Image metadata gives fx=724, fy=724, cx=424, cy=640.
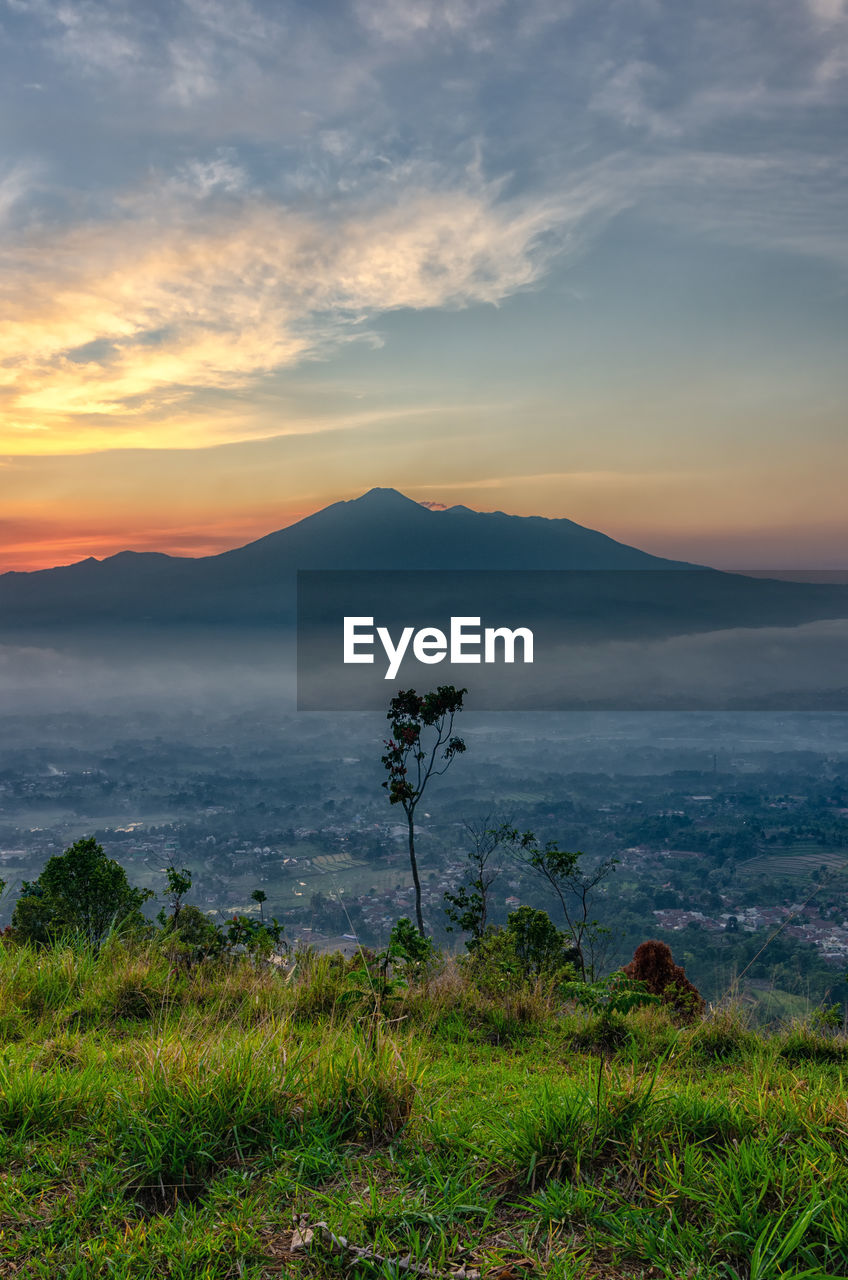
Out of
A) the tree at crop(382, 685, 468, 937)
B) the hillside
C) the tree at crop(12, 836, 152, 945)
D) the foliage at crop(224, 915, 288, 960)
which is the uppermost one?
the hillside

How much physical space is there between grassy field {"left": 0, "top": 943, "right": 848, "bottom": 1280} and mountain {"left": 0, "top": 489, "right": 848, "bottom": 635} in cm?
14498

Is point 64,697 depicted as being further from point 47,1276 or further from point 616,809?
point 47,1276

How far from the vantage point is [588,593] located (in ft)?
511

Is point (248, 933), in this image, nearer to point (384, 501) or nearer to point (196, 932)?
point (196, 932)

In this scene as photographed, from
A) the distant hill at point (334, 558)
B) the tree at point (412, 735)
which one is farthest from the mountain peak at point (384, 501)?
the tree at point (412, 735)

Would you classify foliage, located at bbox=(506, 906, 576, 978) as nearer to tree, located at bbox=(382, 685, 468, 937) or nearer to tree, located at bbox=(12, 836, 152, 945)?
tree, located at bbox=(382, 685, 468, 937)

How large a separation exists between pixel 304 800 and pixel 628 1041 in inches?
3268

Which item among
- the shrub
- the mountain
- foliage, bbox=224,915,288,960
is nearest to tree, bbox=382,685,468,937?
foliage, bbox=224,915,288,960

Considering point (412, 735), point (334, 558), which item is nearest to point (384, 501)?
point (334, 558)

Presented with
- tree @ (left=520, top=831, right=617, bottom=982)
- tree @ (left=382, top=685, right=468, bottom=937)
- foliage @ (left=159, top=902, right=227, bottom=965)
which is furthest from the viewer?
tree @ (left=382, top=685, right=468, bottom=937)

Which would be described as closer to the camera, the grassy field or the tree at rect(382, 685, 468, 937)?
the grassy field

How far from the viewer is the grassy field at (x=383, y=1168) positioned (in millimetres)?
2186

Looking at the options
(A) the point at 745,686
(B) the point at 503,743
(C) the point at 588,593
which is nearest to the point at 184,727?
(B) the point at 503,743

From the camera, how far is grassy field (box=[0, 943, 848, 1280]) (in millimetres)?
2186
